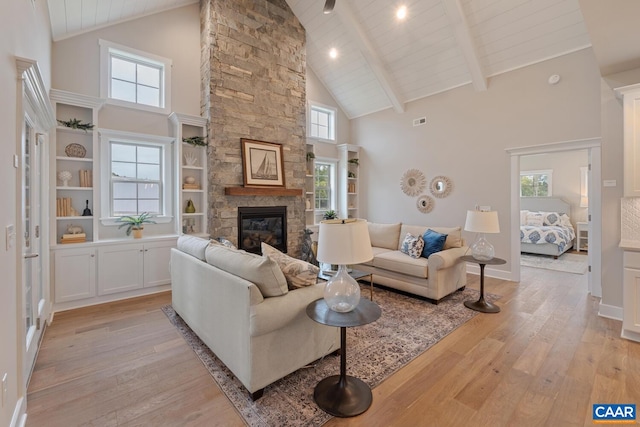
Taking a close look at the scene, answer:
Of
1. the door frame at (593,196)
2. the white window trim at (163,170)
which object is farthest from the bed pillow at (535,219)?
the white window trim at (163,170)

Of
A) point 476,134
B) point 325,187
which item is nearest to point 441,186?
point 476,134

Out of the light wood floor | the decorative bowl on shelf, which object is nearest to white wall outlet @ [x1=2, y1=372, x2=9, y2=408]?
the light wood floor

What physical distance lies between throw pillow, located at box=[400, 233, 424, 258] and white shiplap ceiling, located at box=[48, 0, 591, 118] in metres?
3.00

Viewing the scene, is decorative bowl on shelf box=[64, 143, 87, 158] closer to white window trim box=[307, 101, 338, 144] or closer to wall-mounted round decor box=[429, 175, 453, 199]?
white window trim box=[307, 101, 338, 144]

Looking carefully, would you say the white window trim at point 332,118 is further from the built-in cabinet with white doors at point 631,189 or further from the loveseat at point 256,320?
the built-in cabinet with white doors at point 631,189

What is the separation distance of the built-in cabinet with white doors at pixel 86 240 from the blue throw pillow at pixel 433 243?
3767 millimetres

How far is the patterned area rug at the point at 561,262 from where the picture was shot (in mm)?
5363

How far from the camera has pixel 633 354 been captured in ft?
8.12

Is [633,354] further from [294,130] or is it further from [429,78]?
[294,130]

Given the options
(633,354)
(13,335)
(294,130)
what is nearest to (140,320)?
(13,335)

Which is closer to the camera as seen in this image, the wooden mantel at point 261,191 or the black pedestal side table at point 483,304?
the black pedestal side table at point 483,304

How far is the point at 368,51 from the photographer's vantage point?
536cm

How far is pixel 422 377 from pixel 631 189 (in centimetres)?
281

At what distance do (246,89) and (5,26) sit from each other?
3.67 m
